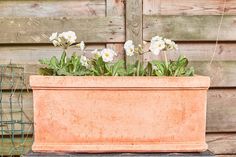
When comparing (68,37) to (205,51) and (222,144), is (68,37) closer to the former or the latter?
(205,51)

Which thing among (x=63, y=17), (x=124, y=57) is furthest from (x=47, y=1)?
(x=124, y=57)

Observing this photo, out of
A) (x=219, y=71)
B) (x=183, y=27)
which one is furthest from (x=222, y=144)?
(x=183, y=27)

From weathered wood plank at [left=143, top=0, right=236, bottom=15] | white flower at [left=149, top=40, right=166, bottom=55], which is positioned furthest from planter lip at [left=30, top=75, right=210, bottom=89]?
weathered wood plank at [left=143, top=0, right=236, bottom=15]

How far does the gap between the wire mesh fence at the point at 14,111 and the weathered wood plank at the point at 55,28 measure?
0.17 meters

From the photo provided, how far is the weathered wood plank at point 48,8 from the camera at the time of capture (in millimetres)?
1990

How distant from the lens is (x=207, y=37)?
6.62 feet

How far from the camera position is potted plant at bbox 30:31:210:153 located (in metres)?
1.37

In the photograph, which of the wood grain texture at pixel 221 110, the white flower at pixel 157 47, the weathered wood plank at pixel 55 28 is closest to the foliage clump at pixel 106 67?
the white flower at pixel 157 47

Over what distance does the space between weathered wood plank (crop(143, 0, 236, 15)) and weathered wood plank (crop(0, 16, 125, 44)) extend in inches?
6.8

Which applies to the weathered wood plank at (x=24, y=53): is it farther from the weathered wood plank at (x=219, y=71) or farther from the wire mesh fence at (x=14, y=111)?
the weathered wood plank at (x=219, y=71)

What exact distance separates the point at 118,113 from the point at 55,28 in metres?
0.78

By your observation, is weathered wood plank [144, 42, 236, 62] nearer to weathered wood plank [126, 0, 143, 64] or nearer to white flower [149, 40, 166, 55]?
weathered wood plank [126, 0, 143, 64]

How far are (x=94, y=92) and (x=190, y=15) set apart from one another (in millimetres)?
882

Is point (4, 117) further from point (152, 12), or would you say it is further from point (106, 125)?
point (152, 12)
